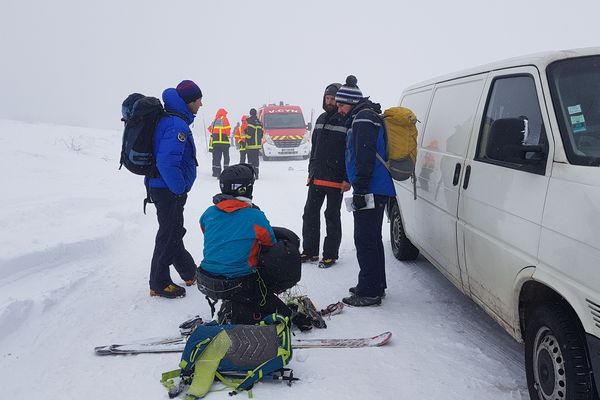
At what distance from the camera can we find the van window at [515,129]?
272cm

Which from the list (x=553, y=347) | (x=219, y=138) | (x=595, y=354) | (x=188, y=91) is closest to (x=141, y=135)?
(x=188, y=91)

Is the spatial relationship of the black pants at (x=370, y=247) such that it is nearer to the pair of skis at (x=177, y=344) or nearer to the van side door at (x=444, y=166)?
the van side door at (x=444, y=166)

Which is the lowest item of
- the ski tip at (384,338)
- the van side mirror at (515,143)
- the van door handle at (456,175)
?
the ski tip at (384,338)

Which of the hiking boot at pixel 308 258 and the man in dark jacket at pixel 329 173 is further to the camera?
the hiking boot at pixel 308 258

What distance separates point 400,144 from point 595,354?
2.62 m

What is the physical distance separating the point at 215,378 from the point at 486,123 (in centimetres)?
267

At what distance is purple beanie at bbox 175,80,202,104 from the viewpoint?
482 cm

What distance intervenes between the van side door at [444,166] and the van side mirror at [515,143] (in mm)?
782

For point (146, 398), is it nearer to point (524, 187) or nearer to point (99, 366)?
point (99, 366)

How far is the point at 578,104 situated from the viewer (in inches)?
106

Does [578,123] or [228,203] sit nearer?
[578,123]

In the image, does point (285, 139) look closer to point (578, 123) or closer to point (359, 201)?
point (359, 201)

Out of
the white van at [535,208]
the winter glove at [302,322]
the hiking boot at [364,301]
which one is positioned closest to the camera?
the white van at [535,208]

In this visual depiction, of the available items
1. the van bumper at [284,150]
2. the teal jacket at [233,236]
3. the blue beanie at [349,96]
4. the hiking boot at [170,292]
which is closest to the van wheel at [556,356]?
the teal jacket at [233,236]
